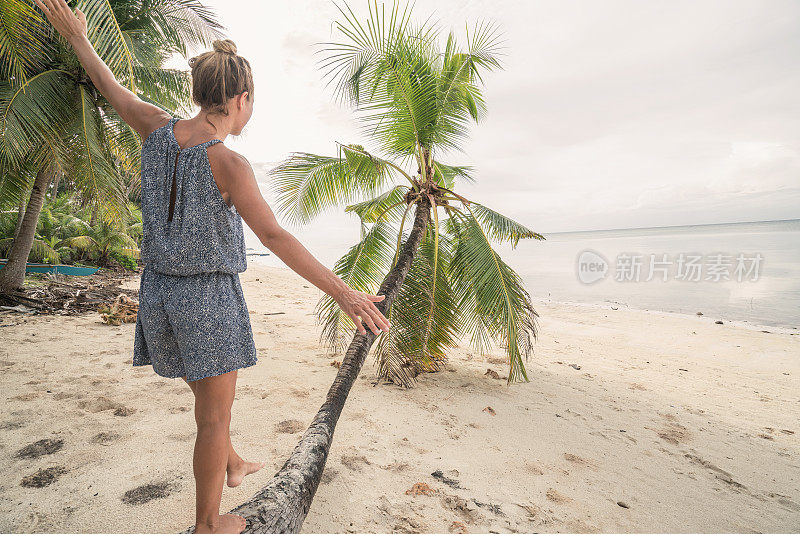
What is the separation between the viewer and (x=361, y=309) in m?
1.37

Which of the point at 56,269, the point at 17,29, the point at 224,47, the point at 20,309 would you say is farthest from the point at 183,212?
the point at 56,269

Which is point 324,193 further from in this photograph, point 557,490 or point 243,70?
point 557,490

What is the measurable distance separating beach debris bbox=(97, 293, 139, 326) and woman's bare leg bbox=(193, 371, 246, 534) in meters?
6.10

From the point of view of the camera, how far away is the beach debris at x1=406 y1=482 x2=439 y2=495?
2689mm

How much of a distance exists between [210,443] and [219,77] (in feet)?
4.61

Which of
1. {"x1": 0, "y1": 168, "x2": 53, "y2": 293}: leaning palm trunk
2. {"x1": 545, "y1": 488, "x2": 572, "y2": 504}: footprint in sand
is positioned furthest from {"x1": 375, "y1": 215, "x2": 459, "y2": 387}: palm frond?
{"x1": 0, "y1": 168, "x2": 53, "y2": 293}: leaning palm trunk

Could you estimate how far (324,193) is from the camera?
5.61m

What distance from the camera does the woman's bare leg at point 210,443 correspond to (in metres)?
1.49

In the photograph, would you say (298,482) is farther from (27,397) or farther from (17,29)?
(17,29)

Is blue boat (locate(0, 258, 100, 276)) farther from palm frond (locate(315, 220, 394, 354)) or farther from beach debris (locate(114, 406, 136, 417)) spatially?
beach debris (locate(114, 406, 136, 417))

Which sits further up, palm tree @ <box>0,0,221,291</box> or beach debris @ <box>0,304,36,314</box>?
palm tree @ <box>0,0,221,291</box>

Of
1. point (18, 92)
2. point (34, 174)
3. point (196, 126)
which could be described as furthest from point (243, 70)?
point (34, 174)

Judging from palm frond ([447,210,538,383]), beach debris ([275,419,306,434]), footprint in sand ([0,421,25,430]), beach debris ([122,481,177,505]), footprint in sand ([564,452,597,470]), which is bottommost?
footprint in sand ([564,452,597,470])

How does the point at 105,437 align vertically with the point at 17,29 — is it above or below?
below
